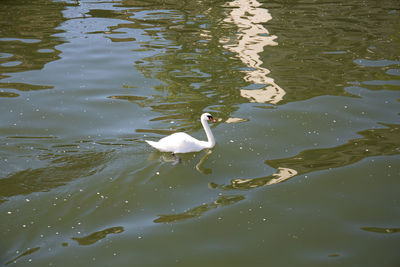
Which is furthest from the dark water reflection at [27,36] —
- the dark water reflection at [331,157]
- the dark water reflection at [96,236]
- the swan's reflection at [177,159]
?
the dark water reflection at [331,157]

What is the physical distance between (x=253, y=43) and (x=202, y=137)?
7.03 m

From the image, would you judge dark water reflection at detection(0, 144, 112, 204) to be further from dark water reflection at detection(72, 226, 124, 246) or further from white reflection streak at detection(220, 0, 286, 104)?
white reflection streak at detection(220, 0, 286, 104)

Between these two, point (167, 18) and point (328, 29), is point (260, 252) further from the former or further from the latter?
point (167, 18)

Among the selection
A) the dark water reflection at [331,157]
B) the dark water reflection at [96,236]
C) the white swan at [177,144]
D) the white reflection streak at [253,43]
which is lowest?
the dark water reflection at [96,236]

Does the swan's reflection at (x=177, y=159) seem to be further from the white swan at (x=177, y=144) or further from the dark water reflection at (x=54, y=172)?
the dark water reflection at (x=54, y=172)

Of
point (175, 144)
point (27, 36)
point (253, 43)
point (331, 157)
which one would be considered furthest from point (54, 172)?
point (27, 36)

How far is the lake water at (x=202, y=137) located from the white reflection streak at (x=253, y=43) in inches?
3.2

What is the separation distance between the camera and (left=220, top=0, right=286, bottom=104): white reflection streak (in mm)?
12500

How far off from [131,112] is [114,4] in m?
11.8

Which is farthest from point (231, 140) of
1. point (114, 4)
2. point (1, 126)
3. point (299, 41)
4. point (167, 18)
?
point (114, 4)

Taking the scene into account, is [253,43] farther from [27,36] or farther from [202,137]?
[27,36]

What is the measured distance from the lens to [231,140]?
33.4 ft

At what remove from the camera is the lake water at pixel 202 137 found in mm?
7145

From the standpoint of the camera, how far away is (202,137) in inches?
407
